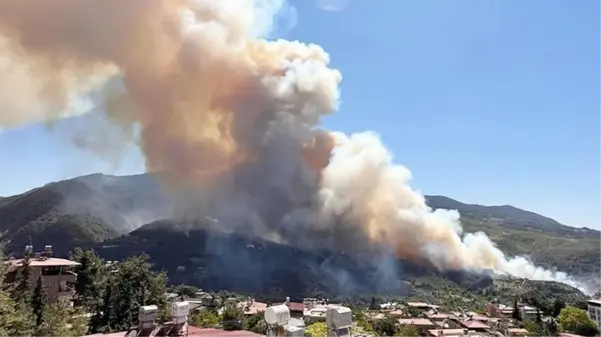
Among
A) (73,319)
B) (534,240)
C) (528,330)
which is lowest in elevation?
(528,330)

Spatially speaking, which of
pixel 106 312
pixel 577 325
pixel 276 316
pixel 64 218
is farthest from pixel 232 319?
pixel 64 218

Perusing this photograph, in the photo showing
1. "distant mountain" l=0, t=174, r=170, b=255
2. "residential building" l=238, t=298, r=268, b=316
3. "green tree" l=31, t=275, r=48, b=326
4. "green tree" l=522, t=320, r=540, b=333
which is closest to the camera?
"green tree" l=31, t=275, r=48, b=326

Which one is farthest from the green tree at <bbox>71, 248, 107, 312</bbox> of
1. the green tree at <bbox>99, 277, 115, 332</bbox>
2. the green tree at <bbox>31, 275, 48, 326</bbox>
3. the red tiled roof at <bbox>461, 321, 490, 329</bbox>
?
the red tiled roof at <bbox>461, 321, 490, 329</bbox>

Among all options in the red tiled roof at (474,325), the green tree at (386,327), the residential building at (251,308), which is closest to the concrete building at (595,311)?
the red tiled roof at (474,325)

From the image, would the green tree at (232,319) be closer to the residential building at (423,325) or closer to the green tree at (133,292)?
the green tree at (133,292)

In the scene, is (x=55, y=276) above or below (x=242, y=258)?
below

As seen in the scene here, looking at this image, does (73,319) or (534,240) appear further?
(534,240)

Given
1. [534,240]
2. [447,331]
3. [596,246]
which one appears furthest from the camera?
[534,240]

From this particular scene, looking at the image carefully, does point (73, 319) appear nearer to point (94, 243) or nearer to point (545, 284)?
point (545, 284)

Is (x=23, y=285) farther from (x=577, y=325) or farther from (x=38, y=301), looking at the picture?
(x=577, y=325)

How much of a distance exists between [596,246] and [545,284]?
90.9 meters

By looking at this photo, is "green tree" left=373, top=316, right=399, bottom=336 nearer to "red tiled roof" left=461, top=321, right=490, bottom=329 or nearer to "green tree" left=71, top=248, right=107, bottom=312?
"red tiled roof" left=461, top=321, right=490, bottom=329

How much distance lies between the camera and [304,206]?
109562mm

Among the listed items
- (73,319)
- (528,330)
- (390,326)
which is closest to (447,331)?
(390,326)
